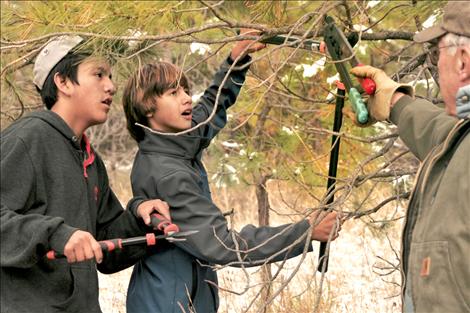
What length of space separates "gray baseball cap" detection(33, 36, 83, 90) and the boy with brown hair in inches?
10.9

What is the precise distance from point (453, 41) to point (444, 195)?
424 millimetres

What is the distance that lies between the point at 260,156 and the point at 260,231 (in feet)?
6.94

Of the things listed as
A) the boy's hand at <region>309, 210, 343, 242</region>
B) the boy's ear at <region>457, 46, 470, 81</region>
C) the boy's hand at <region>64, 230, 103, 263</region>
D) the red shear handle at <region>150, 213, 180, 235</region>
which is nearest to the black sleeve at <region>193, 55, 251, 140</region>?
the red shear handle at <region>150, 213, 180, 235</region>

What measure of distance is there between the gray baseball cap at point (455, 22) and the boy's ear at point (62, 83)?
137 centimetres

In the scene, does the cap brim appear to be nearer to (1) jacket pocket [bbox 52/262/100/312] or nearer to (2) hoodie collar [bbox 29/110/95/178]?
(2) hoodie collar [bbox 29/110/95/178]

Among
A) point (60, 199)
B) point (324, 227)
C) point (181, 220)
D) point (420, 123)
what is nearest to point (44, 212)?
point (60, 199)

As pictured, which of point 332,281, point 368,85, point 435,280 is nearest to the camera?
point 435,280

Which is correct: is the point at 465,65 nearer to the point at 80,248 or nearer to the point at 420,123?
the point at 420,123

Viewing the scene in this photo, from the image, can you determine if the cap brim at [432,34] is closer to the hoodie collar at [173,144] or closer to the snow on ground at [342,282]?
the hoodie collar at [173,144]

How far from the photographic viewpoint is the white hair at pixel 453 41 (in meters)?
2.38

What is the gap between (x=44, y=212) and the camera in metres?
2.96

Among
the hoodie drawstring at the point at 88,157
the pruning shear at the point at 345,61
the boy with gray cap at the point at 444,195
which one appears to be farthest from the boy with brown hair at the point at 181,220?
the boy with gray cap at the point at 444,195

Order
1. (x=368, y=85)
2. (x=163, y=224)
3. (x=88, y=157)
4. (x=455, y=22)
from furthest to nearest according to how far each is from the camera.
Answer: (x=88, y=157), (x=163, y=224), (x=368, y=85), (x=455, y=22)

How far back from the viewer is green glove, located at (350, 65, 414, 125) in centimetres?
266
